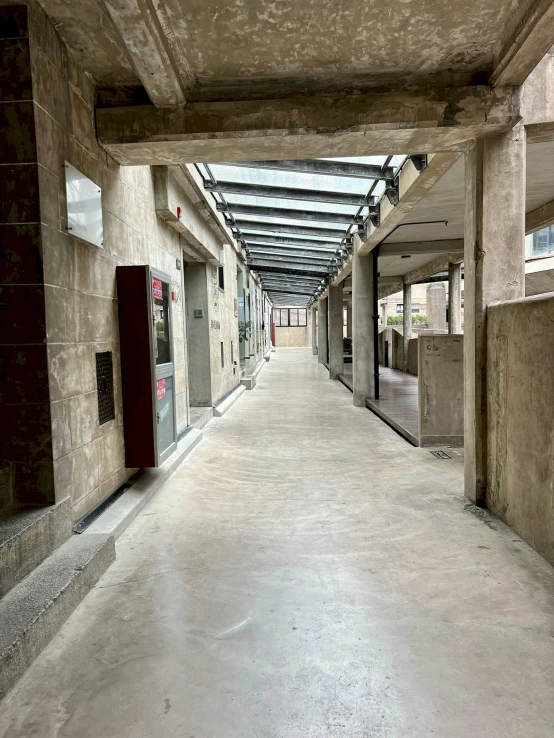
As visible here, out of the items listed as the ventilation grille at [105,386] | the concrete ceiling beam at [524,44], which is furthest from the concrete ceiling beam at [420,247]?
the ventilation grille at [105,386]

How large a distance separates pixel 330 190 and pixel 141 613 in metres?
5.60

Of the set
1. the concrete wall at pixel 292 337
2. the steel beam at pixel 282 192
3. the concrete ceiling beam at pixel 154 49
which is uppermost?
the steel beam at pixel 282 192

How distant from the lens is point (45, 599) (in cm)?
204

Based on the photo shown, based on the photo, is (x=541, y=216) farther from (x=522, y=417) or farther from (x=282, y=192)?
(x=522, y=417)

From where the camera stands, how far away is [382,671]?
1.80 m

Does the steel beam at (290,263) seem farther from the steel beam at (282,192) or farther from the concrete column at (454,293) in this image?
the steel beam at (282,192)

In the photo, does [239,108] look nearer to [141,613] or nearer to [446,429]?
[141,613]

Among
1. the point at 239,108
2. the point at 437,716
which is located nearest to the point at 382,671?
the point at 437,716

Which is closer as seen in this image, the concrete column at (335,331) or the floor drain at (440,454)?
the floor drain at (440,454)

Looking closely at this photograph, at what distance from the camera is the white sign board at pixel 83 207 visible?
282cm

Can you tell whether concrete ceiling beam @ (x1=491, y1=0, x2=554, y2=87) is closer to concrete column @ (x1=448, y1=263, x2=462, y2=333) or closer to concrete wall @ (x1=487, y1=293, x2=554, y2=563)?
concrete wall @ (x1=487, y1=293, x2=554, y2=563)

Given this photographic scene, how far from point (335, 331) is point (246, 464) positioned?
934 centimetres

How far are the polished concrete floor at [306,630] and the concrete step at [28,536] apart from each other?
35cm

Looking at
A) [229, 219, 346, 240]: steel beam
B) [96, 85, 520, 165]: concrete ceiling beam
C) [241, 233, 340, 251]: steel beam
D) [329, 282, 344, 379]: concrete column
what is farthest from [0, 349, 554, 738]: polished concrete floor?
[329, 282, 344, 379]: concrete column
